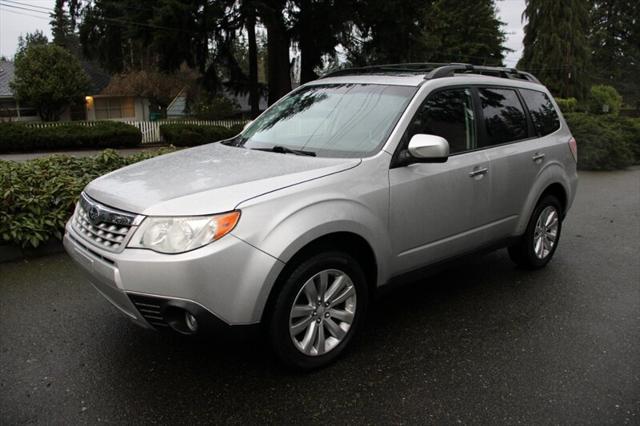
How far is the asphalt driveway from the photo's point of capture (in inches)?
111

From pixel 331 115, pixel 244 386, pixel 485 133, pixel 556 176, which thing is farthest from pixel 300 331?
pixel 556 176

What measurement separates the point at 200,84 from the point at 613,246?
2214cm

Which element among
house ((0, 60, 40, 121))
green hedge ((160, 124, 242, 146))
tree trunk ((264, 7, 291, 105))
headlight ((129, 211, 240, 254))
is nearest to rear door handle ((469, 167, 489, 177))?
headlight ((129, 211, 240, 254))

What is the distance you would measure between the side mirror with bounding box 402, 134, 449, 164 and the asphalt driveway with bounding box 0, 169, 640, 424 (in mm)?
1233

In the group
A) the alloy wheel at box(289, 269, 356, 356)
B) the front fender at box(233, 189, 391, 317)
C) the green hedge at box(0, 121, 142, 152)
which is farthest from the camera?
the green hedge at box(0, 121, 142, 152)

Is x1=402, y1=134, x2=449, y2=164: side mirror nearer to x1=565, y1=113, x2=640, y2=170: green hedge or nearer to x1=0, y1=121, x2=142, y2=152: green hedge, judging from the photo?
x1=565, y1=113, x2=640, y2=170: green hedge

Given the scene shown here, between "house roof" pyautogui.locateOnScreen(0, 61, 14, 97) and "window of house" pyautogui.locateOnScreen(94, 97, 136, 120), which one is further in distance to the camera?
"window of house" pyautogui.locateOnScreen(94, 97, 136, 120)

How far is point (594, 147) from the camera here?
548 inches

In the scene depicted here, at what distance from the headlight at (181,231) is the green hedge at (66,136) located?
1920 cm

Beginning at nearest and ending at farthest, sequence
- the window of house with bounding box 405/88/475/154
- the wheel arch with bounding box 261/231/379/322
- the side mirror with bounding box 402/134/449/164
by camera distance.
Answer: the wheel arch with bounding box 261/231/379/322 → the side mirror with bounding box 402/134/449/164 → the window of house with bounding box 405/88/475/154

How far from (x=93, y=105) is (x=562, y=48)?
1536 inches

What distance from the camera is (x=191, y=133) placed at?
22.3m

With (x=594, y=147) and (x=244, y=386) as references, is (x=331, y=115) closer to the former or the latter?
(x=244, y=386)

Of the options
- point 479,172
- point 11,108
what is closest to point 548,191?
point 479,172
